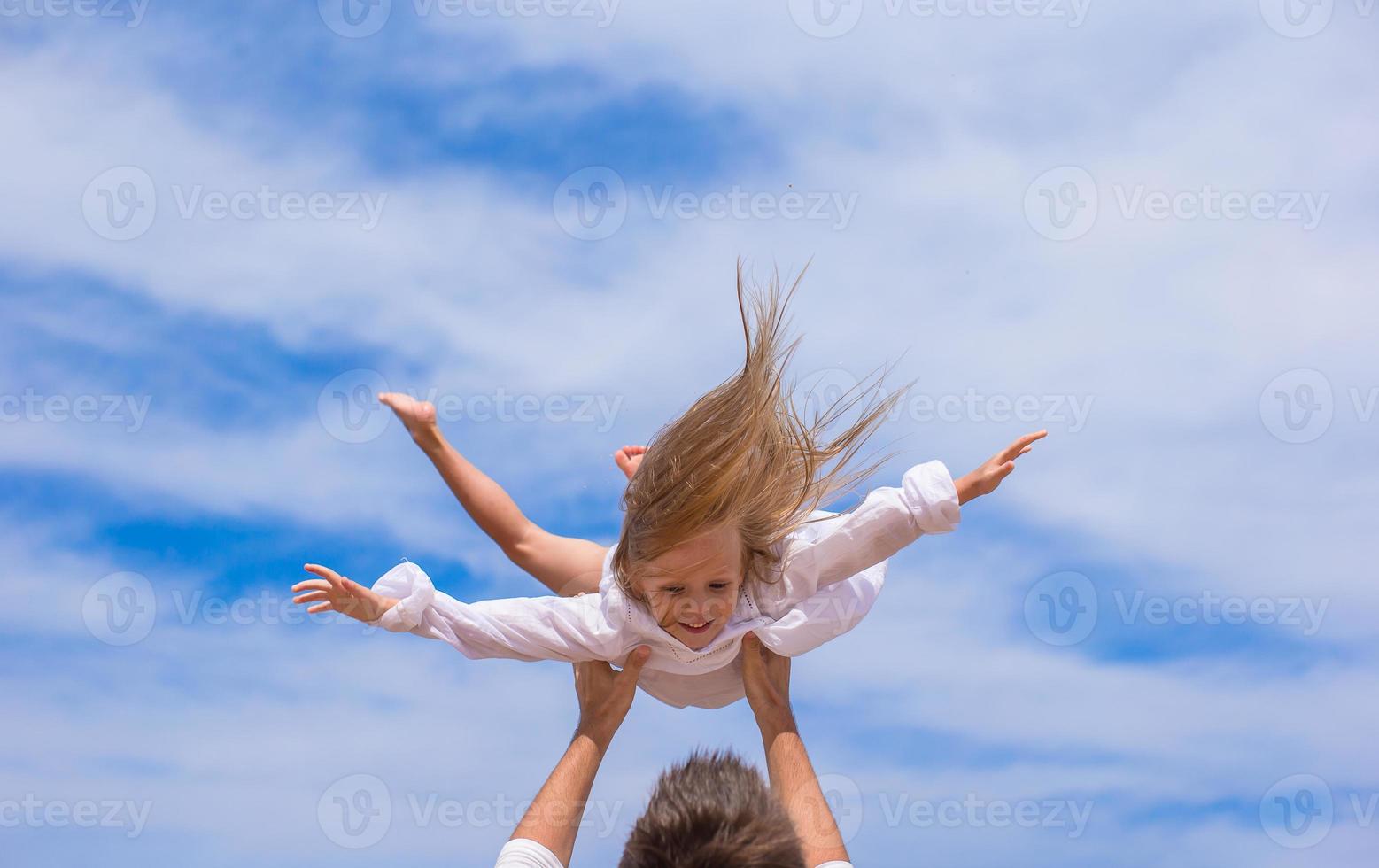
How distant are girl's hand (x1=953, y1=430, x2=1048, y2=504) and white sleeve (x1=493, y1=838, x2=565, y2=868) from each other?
7.52 feet

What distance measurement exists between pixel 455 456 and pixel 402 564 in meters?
0.76

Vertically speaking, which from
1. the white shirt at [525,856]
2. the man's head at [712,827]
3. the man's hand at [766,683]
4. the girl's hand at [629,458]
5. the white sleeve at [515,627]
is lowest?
the man's head at [712,827]

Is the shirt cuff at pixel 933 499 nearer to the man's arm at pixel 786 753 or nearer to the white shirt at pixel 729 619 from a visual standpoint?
the white shirt at pixel 729 619

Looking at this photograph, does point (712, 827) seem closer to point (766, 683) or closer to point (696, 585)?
point (696, 585)

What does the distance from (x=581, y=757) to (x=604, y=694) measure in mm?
513

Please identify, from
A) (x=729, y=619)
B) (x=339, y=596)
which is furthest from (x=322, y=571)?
(x=729, y=619)

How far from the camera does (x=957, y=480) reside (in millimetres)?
5254

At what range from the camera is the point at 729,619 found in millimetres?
5625

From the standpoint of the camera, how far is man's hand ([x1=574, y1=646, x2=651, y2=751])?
210 inches

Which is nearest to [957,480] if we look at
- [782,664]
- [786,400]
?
[786,400]

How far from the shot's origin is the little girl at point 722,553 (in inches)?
209

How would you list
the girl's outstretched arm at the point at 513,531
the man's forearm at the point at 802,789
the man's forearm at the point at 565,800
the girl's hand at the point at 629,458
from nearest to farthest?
the man's forearm at the point at 802,789, the man's forearm at the point at 565,800, the girl's outstretched arm at the point at 513,531, the girl's hand at the point at 629,458

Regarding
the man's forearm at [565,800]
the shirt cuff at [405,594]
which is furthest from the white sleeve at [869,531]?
the shirt cuff at [405,594]

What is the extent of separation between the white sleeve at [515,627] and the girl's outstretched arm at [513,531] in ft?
2.21
